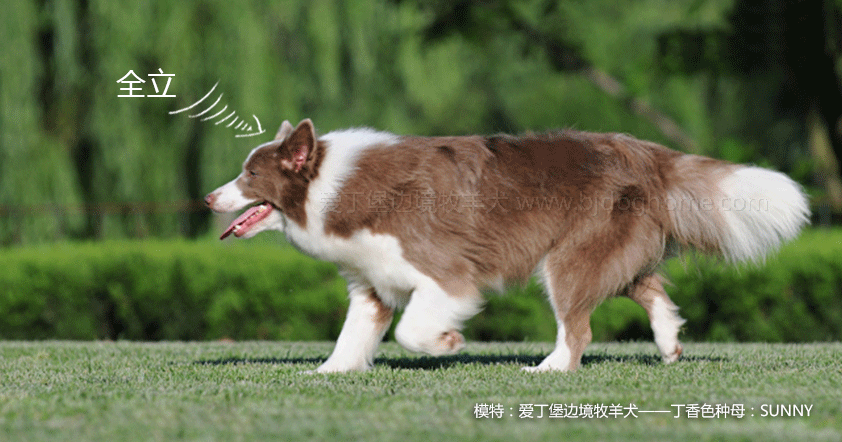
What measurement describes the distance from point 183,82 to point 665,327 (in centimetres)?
1063

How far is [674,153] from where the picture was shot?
625 centimetres

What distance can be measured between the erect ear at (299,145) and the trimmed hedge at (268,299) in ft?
15.5

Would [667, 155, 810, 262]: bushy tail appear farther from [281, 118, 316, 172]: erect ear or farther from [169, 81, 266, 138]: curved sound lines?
[169, 81, 266, 138]: curved sound lines

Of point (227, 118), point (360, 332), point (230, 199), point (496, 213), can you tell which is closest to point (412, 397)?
point (360, 332)

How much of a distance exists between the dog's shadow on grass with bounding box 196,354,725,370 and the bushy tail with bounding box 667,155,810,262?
982 millimetres

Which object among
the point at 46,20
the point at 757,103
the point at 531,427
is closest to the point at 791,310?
the point at 531,427

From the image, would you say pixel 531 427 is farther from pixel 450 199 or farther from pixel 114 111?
pixel 114 111

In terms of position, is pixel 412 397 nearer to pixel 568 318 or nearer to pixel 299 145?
pixel 568 318

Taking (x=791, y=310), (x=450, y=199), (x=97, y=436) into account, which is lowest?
(x=791, y=310)

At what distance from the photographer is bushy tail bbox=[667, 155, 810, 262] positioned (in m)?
5.99

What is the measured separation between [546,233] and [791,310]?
5313 mm

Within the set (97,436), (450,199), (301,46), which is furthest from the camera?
(301,46)

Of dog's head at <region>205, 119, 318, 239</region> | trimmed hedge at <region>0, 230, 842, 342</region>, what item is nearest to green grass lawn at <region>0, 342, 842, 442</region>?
dog's head at <region>205, 119, 318, 239</region>

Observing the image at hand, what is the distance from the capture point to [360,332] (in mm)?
6168
